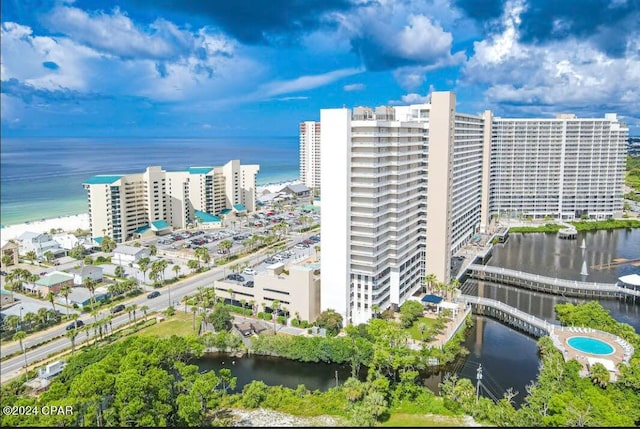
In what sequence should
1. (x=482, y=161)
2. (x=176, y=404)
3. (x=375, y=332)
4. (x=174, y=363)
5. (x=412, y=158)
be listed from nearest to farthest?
(x=176, y=404) < (x=174, y=363) < (x=375, y=332) < (x=412, y=158) < (x=482, y=161)

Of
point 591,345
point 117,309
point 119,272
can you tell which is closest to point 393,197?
point 591,345

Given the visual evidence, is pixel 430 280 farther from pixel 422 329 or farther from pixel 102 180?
pixel 102 180

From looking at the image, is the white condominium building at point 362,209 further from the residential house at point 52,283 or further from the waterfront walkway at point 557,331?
the residential house at point 52,283

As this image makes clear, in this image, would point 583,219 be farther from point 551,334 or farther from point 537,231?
point 551,334

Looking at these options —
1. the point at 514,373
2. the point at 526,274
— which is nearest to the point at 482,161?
the point at 526,274

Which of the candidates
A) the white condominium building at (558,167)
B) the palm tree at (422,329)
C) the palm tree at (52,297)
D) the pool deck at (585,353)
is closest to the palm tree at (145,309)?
the palm tree at (52,297)

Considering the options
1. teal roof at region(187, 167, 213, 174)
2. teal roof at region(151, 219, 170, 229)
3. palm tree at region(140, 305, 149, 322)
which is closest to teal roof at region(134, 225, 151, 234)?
teal roof at region(151, 219, 170, 229)
